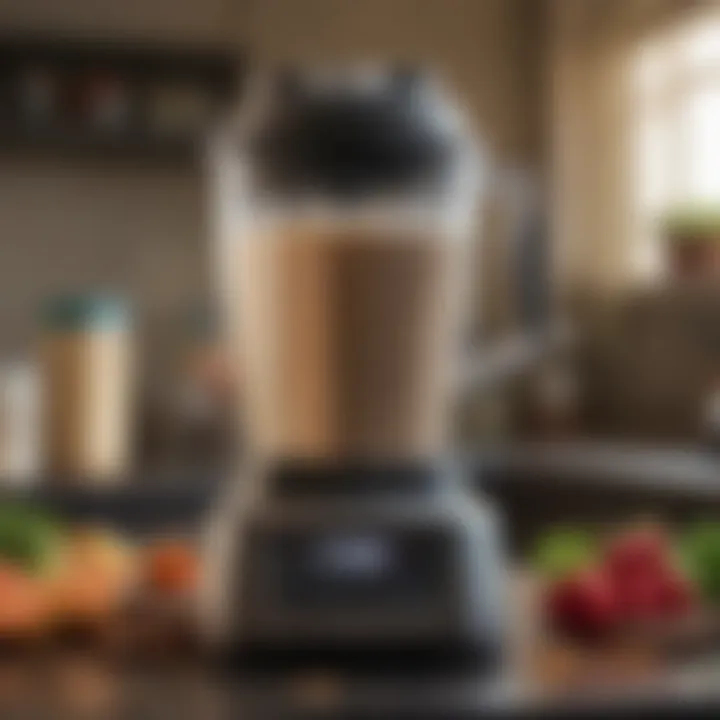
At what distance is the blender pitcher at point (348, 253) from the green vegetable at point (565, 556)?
167 mm

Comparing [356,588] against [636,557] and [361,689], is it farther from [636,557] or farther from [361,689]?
[636,557]

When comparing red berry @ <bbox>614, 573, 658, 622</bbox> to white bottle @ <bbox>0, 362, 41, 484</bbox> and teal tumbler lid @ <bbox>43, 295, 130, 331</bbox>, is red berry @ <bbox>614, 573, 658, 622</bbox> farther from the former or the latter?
white bottle @ <bbox>0, 362, 41, 484</bbox>

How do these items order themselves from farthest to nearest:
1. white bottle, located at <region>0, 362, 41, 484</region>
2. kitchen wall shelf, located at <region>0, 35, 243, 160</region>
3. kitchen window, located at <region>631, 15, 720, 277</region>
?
kitchen wall shelf, located at <region>0, 35, 243, 160</region>, kitchen window, located at <region>631, 15, 720, 277</region>, white bottle, located at <region>0, 362, 41, 484</region>

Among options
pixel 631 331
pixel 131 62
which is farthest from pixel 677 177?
pixel 131 62

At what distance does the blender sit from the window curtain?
8.88 feet

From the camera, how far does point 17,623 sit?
1000 millimetres

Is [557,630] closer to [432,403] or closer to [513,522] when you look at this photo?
[432,403]

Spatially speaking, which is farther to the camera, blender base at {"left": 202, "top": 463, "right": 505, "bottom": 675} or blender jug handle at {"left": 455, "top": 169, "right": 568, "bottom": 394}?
blender jug handle at {"left": 455, "top": 169, "right": 568, "bottom": 394}

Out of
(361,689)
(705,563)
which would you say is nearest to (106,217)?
(705,563)

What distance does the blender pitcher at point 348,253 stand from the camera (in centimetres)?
97

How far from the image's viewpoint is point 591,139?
3787 mm

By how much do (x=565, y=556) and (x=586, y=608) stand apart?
7.4 inches

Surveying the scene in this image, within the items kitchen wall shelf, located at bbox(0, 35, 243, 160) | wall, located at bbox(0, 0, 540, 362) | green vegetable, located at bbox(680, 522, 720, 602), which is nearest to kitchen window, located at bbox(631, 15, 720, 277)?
wall, located at bbox(0, 0, 540, 362)

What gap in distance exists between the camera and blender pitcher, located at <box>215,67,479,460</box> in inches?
38.2
